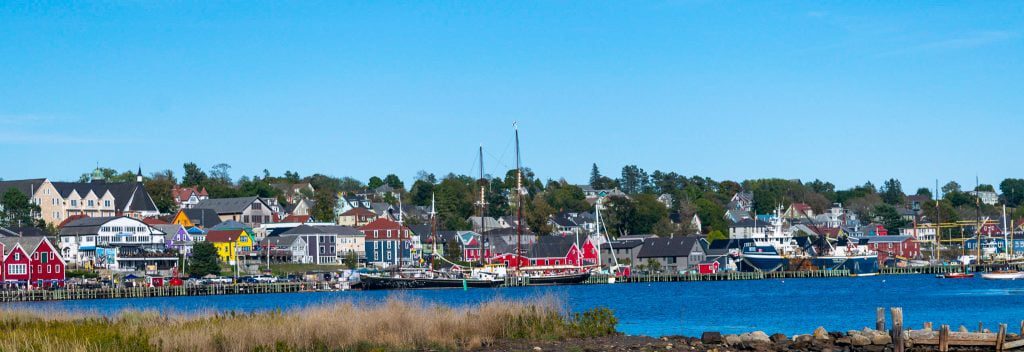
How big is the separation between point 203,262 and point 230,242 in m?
18.4

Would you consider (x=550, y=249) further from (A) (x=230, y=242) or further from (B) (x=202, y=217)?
(B) (x=202, y=217)

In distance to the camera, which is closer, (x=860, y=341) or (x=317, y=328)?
(x=317, y=328)

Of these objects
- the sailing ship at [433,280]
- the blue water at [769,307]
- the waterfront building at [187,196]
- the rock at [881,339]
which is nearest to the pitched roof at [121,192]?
the waterfront building at [187,196]

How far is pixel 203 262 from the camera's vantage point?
125562mm

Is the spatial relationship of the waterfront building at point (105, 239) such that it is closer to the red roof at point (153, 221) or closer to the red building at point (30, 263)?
the red roof at point (153, 221)

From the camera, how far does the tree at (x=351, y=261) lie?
144650 millimetres

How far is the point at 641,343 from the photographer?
33.7 meters

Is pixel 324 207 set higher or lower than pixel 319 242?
higher

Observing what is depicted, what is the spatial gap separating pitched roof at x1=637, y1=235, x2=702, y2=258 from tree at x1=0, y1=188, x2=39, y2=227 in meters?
69.7

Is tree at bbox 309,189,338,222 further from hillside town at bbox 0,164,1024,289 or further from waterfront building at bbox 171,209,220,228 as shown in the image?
waterfront building at bbox 171,209,220,228

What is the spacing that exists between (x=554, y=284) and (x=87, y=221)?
2032 inches

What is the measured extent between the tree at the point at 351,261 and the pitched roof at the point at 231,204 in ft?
90.2

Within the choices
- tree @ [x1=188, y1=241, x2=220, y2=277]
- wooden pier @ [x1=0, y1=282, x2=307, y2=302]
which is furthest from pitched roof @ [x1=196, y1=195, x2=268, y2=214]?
wooden pier @ [x1=0, y1=282, x2=307, y2=302]

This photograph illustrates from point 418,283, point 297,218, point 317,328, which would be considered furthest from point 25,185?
point 317,328
